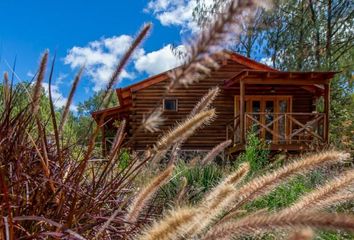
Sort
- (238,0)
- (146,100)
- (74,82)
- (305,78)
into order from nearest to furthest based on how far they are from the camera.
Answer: (238,0)
(74,82)
(305,78)
(146,100)

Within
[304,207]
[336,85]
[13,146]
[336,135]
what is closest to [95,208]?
[13,146]

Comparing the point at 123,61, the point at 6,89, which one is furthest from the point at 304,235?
the point at 6,89

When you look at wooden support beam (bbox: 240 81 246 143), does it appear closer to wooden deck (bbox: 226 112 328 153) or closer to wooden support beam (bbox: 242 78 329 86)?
wooden deck (bbox: 226 112 328 153)

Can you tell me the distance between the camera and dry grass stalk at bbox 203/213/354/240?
2.22 feet

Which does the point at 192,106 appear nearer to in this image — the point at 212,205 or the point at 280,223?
the point at 212,205

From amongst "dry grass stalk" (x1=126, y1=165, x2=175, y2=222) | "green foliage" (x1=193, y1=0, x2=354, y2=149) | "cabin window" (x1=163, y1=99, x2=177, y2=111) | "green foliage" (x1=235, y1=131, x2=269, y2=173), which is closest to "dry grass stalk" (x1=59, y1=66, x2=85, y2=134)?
"dry grass stalk" (x1=126, y1=165, x2=175, y2=222)

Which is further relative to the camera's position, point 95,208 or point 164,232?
point 95,208

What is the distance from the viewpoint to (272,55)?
26453 mm

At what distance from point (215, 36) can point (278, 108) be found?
62.3 ft

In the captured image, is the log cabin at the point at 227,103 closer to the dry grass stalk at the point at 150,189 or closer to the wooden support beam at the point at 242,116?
the wooden support beam at the point at 242,116

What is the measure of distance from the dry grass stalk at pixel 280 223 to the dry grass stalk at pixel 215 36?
229mm

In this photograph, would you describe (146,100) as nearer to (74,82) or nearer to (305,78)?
(305,78)

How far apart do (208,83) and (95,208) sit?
64.9 ft

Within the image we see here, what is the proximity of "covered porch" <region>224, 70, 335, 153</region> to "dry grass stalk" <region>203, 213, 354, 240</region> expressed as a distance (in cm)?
1363
